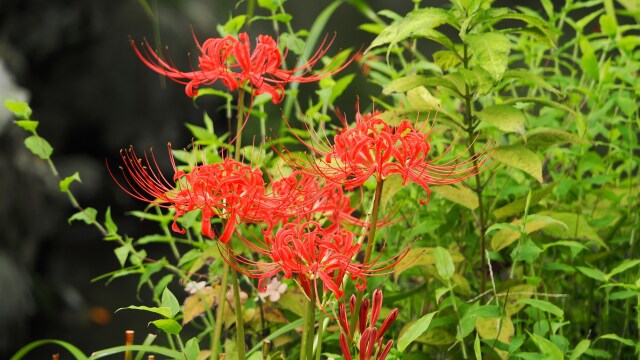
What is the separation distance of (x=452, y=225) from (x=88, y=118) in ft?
12.3

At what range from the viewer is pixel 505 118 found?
4.15ft

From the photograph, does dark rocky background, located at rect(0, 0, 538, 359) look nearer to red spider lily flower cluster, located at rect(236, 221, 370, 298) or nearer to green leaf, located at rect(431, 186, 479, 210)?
green leaf, located at rect(431, 186, 479, 210)

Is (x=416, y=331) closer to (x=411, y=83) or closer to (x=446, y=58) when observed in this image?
(x=411, y=83)

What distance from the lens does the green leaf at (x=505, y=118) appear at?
1242mm

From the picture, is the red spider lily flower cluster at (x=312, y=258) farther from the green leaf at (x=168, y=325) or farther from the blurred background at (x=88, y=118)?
the blurred background at (x=88, y=118)

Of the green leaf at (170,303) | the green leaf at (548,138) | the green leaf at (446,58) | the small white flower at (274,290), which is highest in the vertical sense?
the green leaf at (446,58)

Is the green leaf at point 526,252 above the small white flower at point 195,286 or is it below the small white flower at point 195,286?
above

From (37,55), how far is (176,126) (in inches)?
32.8

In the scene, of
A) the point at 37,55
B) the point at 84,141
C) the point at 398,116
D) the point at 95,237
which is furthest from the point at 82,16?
the point at 398,116

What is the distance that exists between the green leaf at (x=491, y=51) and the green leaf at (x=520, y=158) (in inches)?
6.8

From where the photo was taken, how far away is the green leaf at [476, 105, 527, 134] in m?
1.24

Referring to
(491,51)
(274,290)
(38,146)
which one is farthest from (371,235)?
(38,146)

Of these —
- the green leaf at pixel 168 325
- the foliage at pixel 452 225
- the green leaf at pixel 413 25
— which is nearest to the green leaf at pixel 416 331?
the foliage at pixel 452 225

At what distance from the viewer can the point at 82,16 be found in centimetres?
475
